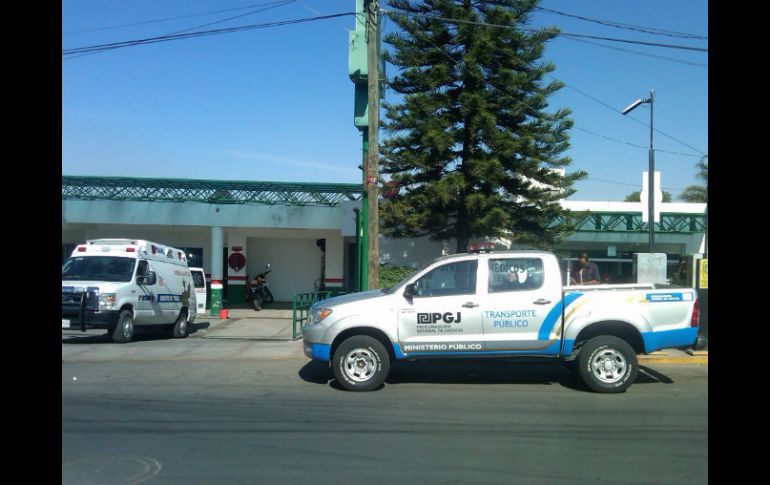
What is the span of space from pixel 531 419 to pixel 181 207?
16874mm

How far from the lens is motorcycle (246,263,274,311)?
23.2 meters

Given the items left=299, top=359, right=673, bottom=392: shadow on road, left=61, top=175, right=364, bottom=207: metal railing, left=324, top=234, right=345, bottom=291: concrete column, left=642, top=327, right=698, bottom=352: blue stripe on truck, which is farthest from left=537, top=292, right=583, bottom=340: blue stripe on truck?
left=324, top=234, right=345, bottom=291: concrete column

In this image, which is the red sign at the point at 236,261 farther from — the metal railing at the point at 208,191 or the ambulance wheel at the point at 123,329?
the ambulance wheel at the point at 123,329

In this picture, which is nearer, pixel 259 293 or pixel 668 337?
pixel 668 337

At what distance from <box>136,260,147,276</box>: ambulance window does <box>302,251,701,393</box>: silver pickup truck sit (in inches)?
319

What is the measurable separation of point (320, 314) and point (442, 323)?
1760 mm

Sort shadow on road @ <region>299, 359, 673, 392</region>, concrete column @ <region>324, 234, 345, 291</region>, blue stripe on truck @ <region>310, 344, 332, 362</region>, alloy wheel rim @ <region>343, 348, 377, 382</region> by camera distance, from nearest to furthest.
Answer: alloy wheel rim @ <region>343, 348, 377, 382</region> < blue stripe on truck @ <region>310, 344, 332, 362</region> < shadow on road @ <region>299, 359, 673, 392</region> < concrete column @ <region>324, 234, 345, 291</region>

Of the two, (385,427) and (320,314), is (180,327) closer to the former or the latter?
(320,314)

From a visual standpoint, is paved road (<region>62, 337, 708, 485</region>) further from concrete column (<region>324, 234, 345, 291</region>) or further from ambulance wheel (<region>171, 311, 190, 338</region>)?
concrete column (<region>324, 234, 345, 291</region>)

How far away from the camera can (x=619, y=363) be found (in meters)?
9.11

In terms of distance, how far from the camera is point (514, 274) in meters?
9.39

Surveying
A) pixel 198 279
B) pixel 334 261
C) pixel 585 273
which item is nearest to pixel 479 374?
pixel 585 273

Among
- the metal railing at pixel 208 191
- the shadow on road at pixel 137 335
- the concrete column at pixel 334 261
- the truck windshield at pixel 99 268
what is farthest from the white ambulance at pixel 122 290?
the concrete column at pixel 334 261

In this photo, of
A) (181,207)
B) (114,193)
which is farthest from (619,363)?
(114,193)
